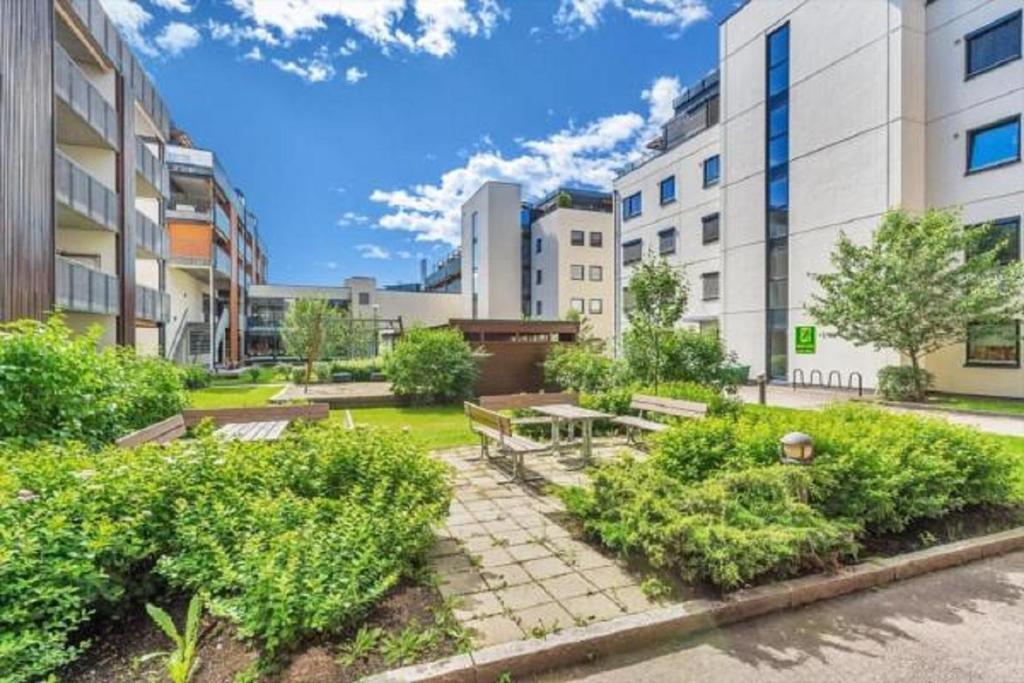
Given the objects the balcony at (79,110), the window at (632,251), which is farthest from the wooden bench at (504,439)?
the window at (632,251)

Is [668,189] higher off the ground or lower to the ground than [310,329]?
higher

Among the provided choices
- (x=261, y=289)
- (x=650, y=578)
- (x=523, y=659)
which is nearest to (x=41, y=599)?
(x=523, y=659)

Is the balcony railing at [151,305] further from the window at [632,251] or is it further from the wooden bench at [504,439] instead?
the window at [632,251]

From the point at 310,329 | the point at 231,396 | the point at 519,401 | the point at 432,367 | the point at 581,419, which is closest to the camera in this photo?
the point at 581,419

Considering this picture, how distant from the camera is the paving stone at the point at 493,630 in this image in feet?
10.1

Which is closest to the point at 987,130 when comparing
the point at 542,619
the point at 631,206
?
the point at 631,206

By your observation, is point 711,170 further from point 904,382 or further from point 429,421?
point 429,421

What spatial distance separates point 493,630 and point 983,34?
22.0 m

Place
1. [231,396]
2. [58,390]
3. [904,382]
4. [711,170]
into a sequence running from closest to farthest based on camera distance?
[58,390], [904,382], [231,396], [711,170]

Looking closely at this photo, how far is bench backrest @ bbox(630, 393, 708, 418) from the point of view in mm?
8062

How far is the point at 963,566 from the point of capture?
423 centimetres

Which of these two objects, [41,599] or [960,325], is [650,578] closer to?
[41,599]

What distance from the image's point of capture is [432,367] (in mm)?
14539

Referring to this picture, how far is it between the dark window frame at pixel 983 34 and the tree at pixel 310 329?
24.1 m
